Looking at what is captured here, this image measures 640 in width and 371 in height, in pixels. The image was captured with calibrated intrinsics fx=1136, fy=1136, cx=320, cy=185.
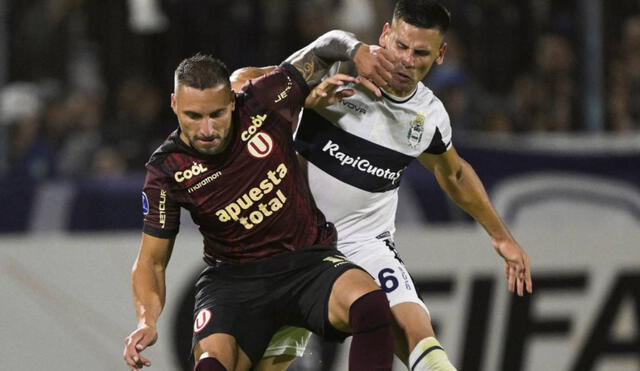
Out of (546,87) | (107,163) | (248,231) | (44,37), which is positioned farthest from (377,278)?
(44,37)

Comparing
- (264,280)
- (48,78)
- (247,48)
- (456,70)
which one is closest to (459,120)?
(456,70)

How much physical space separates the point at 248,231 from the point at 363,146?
1.93 feet

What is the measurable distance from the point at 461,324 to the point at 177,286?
1.59 m

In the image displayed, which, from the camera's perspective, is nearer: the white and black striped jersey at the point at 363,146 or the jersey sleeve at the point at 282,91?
the jersey sleeve at the point at 282,91

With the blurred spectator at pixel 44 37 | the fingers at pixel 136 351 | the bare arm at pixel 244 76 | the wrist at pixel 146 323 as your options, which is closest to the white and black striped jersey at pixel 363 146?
the bare arm at pixel 244 76

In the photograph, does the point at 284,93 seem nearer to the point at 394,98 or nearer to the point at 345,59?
the point at 345,59

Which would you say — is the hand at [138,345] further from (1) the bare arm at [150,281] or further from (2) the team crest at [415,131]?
(2) the team crest at [415,131]

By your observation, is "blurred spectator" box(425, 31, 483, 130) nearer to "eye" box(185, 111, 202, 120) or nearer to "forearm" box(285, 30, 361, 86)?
"forearm" box(285, 30, 361, 86)

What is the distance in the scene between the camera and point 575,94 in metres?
7.17

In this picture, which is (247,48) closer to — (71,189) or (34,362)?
(71,189)

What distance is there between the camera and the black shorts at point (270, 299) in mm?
3953

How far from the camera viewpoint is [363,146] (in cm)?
430

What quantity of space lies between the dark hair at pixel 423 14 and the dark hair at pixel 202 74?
0.71 m

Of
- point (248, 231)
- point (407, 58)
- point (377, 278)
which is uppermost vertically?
point (407, 58)
